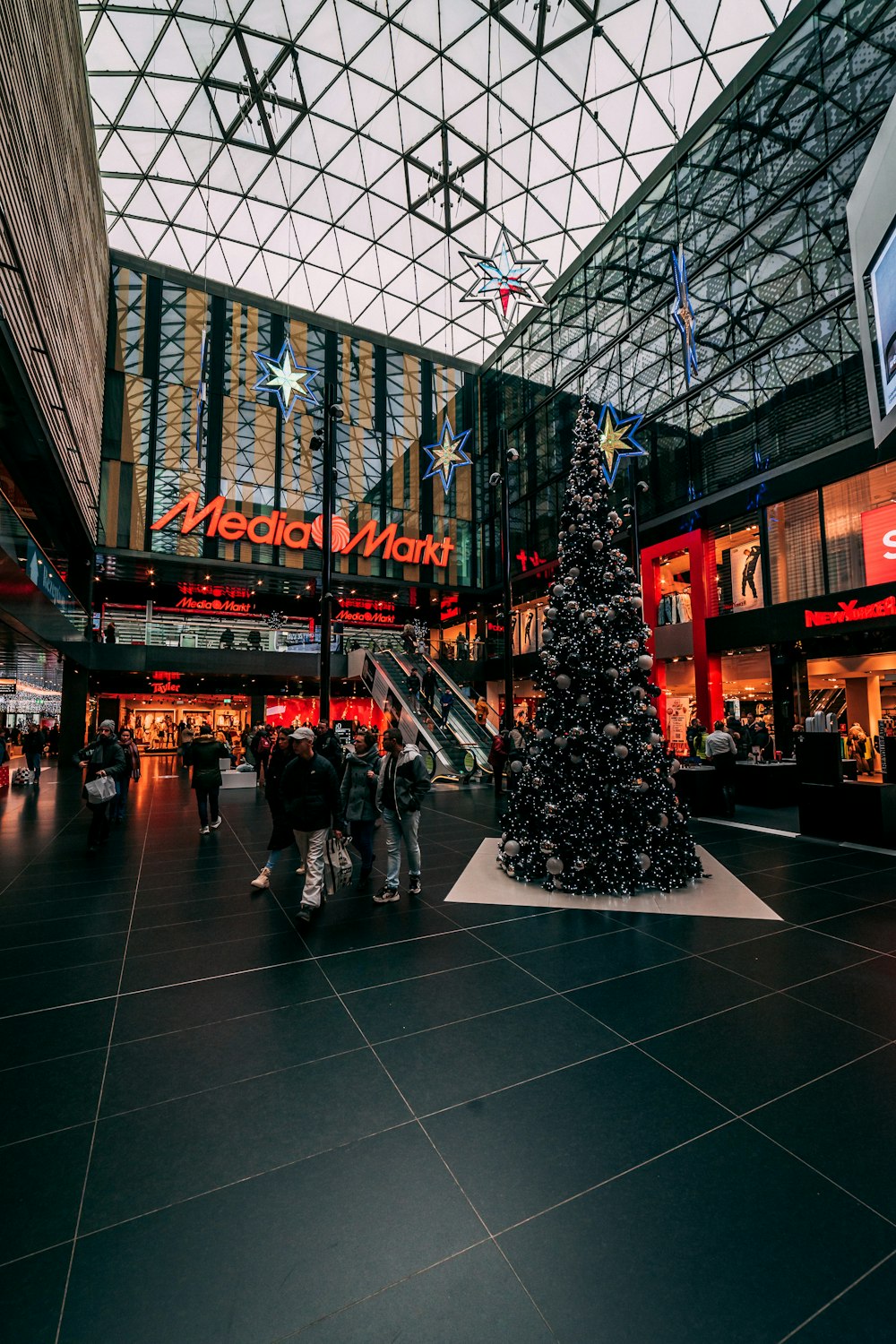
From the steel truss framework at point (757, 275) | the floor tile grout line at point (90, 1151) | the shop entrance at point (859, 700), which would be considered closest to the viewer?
the floor tile grout line at point (90, 1151)

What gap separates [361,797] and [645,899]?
3.25 m

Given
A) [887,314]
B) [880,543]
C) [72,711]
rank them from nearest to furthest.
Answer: [887,314] < [880,543] < [72,711]

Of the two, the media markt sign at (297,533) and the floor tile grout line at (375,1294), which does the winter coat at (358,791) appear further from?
the media markt sign at (297,533)

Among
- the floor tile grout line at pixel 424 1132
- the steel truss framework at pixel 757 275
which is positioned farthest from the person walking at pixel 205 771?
the steel truss framework at pixel 757 275

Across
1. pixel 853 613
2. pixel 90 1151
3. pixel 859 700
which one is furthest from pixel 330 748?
pixel 859 700

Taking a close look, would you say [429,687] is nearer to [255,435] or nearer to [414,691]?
[414,691]

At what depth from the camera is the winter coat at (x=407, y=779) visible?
6.21 m

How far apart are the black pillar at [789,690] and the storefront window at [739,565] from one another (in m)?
1.95

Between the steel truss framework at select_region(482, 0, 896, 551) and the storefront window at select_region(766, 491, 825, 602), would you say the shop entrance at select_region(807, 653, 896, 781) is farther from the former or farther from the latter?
the steel truss framework at select_region(482, 0, 896, 551)

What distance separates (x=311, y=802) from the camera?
563 cm

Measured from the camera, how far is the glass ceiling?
19562 millimetres

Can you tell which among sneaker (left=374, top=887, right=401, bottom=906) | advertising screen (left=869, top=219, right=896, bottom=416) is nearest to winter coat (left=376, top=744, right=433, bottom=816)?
sneaker (left=374, top=887, right=401, bottom=906)

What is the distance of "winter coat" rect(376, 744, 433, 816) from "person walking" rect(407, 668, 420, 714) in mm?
15685

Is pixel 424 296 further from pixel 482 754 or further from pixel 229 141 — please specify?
pixel 482 754
